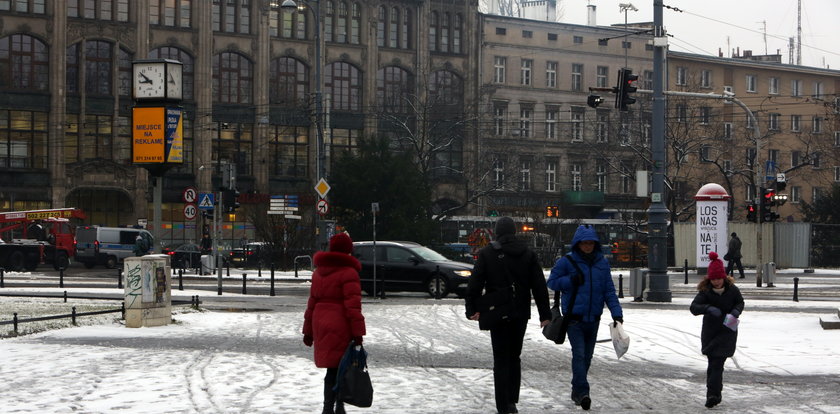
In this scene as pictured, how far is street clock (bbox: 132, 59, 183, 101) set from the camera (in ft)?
65.8

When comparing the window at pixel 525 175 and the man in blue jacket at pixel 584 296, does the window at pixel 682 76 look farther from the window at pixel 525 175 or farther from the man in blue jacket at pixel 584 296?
the man in blue jacket at pixel 584 296

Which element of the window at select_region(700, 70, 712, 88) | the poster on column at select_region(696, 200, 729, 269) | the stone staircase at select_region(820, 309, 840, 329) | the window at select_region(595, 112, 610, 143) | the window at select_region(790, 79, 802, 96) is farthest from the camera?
the window at select_region(790, 79, 802, 96)

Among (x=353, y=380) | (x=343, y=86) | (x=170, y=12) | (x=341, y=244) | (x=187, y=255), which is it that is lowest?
(x=187, y=255)

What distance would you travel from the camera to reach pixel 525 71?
85.9 metres

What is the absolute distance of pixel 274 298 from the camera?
2959 centimetres

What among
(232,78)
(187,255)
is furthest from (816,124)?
(187,255)

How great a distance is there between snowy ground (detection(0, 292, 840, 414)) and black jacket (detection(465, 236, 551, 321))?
3.58 feet

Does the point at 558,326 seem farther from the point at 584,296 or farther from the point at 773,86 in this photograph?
the point at 773,86

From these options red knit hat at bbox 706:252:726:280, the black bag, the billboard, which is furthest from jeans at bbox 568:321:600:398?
the billboard

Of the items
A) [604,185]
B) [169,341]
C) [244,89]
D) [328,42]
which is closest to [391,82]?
[328,42]

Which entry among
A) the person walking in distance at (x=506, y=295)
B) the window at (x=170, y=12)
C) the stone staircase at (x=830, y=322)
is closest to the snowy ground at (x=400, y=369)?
the stone staircase at (x=830, y=322)

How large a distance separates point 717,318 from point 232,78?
65048 millimetres

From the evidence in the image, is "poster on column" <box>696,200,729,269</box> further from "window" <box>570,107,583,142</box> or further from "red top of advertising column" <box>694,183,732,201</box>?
"window" <box>570,107,583,142</box>

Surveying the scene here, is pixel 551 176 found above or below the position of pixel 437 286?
above
